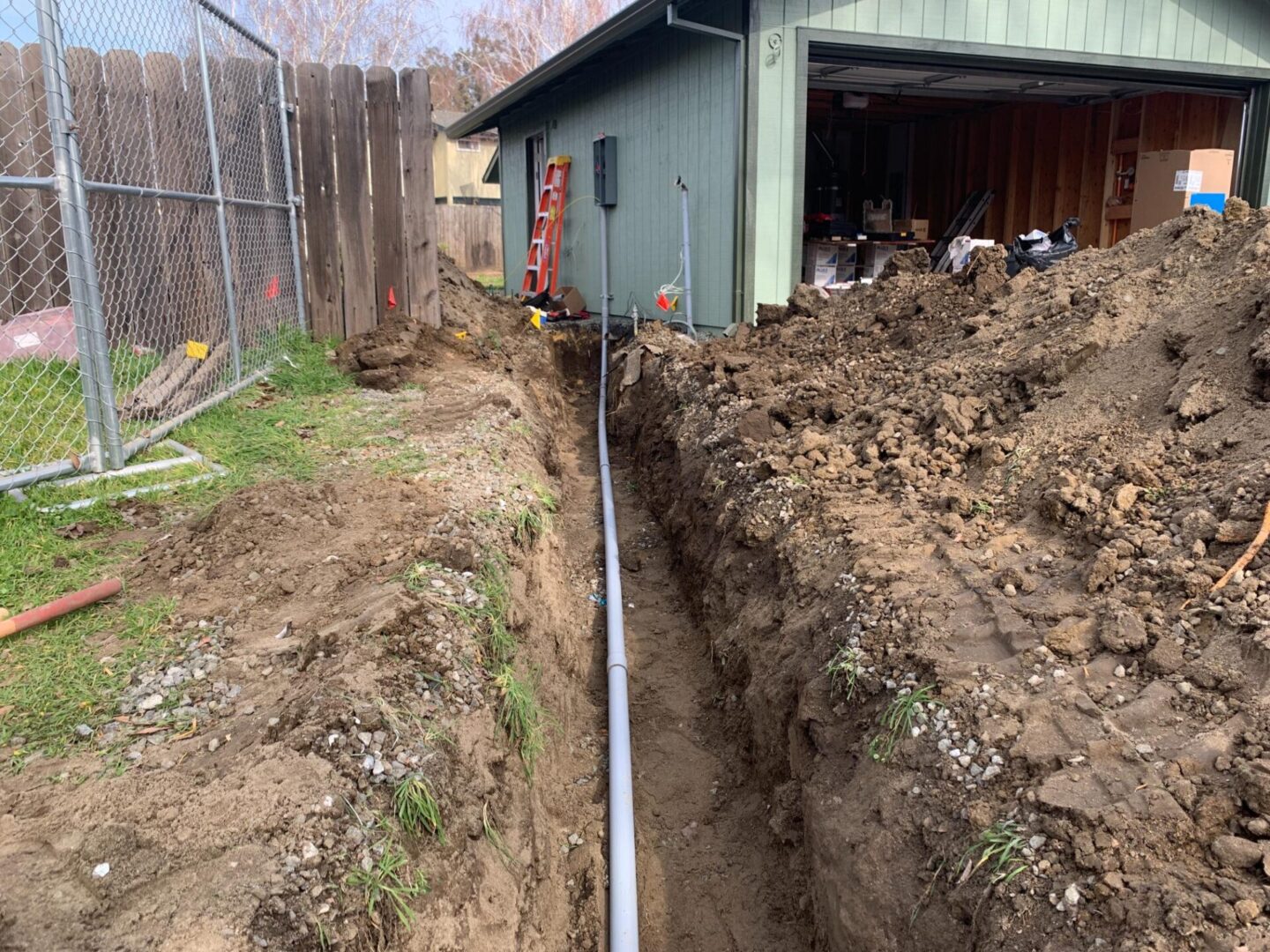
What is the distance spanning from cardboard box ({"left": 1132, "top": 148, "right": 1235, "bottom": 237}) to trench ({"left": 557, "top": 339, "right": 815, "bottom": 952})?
861 centimetres

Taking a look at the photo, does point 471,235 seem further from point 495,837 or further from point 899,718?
point 899,718

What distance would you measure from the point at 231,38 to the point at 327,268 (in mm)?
1779

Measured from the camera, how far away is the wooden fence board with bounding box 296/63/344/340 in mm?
6965

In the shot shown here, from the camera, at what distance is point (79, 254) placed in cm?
386

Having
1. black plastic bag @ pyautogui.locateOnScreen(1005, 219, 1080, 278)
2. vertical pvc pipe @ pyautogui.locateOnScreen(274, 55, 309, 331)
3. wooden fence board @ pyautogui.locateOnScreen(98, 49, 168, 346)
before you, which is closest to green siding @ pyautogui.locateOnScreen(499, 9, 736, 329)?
black plastic bag @ pyautogui.locateOnScreen(1005, 219, 1080, 278)

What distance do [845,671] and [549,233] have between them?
457 inches

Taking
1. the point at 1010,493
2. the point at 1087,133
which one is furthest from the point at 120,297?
the point at 1087,133

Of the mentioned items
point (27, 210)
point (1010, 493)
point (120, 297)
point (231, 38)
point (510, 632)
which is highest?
point (231, 38)

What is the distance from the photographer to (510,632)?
372 cm

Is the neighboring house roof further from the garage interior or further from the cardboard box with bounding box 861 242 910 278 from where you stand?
the cardboard box with bounding box 861 242 910 278

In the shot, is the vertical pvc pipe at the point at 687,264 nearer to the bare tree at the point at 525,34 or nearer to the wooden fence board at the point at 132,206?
the wooden fence board at the point at 132,206

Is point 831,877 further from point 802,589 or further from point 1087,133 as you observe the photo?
point 1087,133

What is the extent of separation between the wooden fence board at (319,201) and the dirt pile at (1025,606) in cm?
344

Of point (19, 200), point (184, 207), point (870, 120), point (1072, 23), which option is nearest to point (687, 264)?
point (1072, 23)
